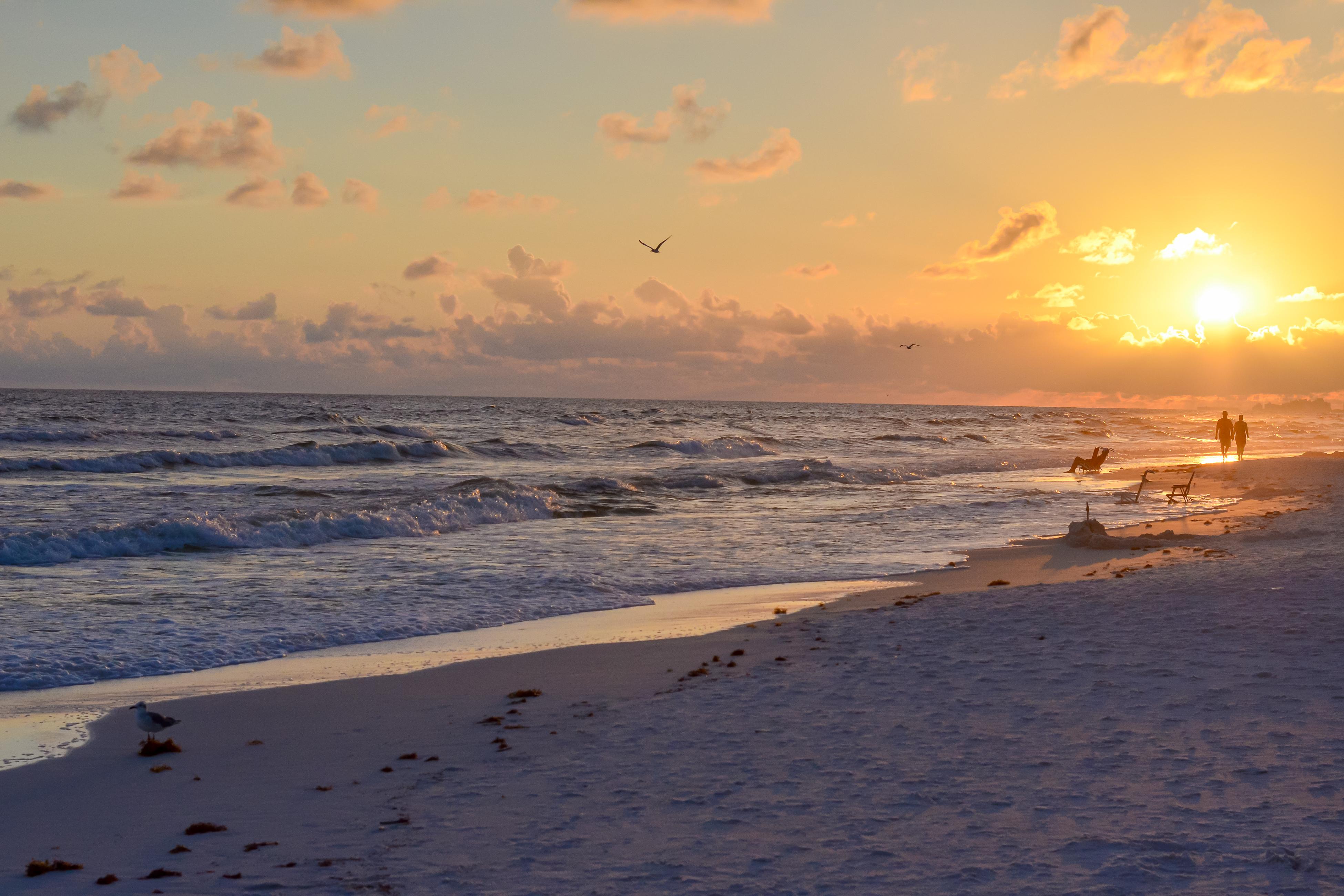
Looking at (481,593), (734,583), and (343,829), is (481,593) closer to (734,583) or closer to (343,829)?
(734,583)

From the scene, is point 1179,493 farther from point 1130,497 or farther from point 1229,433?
point 1229,433

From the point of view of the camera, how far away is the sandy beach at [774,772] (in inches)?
177

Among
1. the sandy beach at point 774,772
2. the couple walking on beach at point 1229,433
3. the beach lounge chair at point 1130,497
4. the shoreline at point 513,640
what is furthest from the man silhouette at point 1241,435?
the sandy beach at point 774,772

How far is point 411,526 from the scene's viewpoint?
2055cm

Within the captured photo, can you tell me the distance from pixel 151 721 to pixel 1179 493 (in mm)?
27035

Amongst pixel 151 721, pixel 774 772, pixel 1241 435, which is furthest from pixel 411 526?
pixel 1241 435

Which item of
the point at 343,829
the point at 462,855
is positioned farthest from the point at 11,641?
the point at 462,855


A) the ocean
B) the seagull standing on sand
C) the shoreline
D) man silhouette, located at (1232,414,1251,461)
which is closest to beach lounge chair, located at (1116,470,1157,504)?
the ocean

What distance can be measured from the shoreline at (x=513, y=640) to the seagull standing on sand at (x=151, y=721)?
0.60 meters

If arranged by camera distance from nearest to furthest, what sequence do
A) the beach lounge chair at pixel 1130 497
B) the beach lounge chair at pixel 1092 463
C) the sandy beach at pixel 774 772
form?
the sandy beach at pixel 774 772, the beach lounge chair at pixel 1130 497, the beach lounge chair at pixel 1092 463

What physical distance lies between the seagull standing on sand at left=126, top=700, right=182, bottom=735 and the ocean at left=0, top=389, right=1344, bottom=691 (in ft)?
8.63

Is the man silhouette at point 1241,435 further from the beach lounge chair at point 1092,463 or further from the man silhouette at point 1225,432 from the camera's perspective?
the beach lounge chair at point 1092,463

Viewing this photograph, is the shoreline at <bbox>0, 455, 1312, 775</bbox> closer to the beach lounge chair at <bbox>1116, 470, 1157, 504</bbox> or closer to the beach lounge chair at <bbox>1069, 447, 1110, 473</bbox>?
the beach lounge chair at <bbox>1116, 470, 1157, 504</bbox>

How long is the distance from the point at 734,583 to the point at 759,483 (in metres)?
20.6
